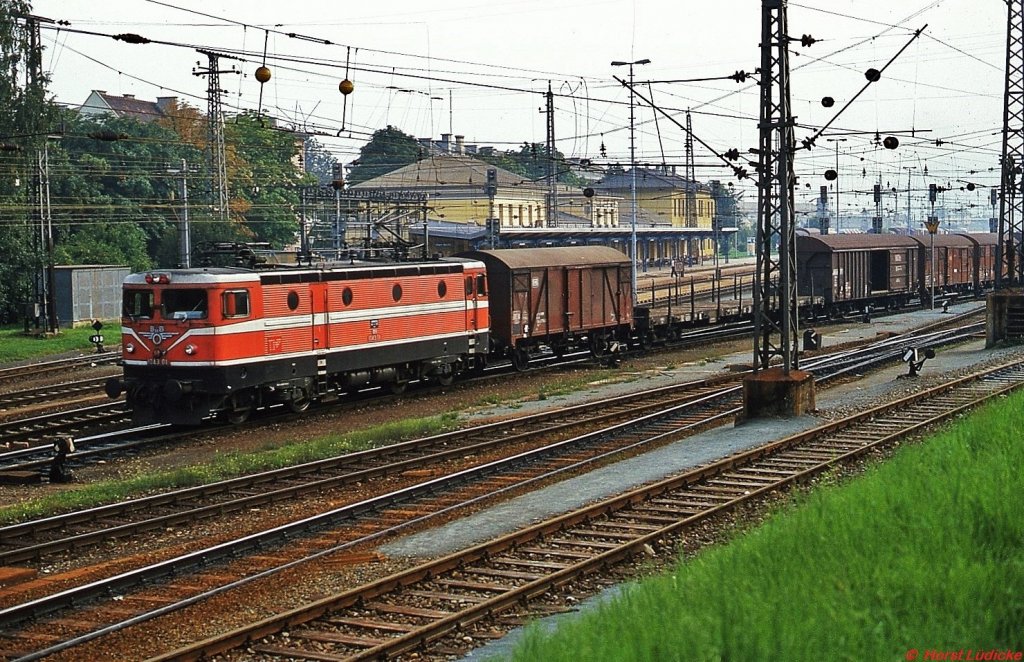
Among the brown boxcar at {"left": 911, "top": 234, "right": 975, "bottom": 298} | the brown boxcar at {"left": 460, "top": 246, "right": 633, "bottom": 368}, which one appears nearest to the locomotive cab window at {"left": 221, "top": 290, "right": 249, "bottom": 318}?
the brown boxcar at {"left": 460, "top": 246, "right": 633, "bottom": 368}

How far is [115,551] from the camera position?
15.4m

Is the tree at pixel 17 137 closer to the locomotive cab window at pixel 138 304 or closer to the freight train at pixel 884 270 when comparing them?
the locomotive cab window at pixel 138 304

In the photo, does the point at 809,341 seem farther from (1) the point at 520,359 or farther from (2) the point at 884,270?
(2) the point at 884,270

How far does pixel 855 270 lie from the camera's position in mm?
54312

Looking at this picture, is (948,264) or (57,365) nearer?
(57,365)

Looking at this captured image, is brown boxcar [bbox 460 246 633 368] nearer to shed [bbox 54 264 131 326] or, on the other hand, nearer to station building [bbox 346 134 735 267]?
station building [bbox 346 134 735 267]

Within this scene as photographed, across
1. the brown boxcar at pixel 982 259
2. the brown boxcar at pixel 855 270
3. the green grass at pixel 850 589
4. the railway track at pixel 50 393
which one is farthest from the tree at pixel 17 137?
the brown boxcar at pixel 982 259

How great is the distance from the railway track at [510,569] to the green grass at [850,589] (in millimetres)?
2320

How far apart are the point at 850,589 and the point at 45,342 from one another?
41272 millimetres

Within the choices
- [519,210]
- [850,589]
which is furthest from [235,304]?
[519,210]

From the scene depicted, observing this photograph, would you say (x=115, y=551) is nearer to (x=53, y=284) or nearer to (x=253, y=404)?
(x=253, y=404)

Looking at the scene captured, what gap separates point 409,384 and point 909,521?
23.0 meters

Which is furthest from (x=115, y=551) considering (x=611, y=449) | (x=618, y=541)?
(x=611, y=449)

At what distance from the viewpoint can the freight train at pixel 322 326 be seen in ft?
80.9
